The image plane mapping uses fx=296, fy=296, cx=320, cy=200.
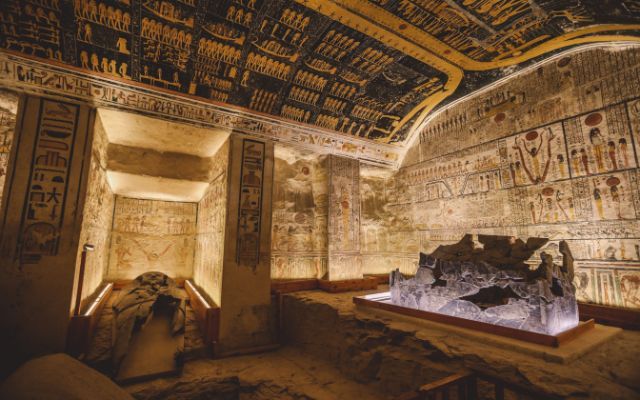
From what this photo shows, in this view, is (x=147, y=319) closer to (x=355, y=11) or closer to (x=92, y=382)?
(x=92, y=382)

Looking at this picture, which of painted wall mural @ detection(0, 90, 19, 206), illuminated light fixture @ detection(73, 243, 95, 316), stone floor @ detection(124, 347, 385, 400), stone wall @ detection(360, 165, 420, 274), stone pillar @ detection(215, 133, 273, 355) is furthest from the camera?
stone wall @ detection(360, 165, 420, 274)

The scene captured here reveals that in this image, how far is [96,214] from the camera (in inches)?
192

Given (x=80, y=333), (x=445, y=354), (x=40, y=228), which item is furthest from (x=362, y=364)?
(x=40, y=228)

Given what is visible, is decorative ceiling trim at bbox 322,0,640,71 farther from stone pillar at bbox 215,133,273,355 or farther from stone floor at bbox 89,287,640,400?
stone floor at bbox 89,287,640,400

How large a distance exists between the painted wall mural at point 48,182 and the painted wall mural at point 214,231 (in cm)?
209

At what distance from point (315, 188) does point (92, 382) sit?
192 inches

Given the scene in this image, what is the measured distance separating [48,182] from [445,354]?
5108 millimetres

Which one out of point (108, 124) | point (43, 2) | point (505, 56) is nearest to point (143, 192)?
point (108, 124)

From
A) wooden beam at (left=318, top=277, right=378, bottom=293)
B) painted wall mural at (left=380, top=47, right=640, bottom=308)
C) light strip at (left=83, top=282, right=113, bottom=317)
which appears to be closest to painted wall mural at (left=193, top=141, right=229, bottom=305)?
light strip at (left=83, top=282, right=113, bottom=317)

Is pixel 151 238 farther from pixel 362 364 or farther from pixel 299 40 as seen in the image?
pixel 362 364

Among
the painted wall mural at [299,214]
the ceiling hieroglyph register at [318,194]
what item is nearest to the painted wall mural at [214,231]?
the ceiling hieroglyph register at [318,194]

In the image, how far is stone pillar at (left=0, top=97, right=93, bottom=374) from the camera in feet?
11.5

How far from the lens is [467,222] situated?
5887mm

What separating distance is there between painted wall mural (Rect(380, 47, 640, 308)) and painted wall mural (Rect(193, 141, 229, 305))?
443 cm
